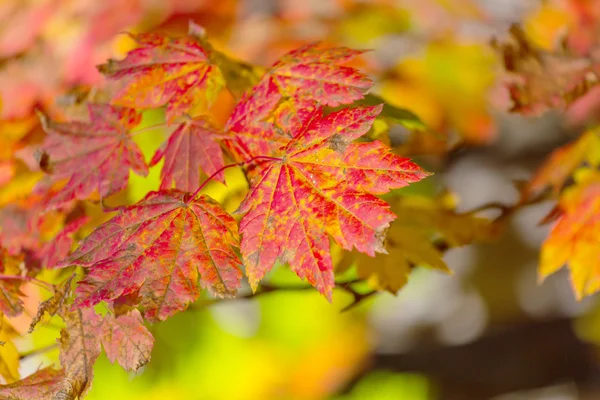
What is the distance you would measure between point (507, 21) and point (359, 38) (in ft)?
1.93

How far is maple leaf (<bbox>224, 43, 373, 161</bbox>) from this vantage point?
0.62m

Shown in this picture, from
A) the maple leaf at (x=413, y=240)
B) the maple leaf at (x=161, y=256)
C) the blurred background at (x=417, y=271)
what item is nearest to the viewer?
the maple leaf at (x=161, y=256)

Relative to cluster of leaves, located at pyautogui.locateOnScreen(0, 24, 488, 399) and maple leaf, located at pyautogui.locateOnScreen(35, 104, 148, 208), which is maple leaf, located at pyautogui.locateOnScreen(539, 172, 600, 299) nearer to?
cluster of leaves, located at pyautogui.locateOnScreen(0, 24, 488, 399)

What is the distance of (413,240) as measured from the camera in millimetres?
824

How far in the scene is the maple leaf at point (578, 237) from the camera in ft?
2.79

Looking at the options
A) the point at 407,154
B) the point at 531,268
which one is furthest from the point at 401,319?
the point at 407,154

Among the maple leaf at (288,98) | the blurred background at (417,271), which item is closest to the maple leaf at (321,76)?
the maple leaf at (288,98)

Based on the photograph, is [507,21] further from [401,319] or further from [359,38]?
[401,319]

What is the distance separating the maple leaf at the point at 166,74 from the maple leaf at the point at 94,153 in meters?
0.04

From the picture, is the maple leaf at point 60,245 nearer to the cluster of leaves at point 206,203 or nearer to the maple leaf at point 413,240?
the cluster of leaves at point 206,203

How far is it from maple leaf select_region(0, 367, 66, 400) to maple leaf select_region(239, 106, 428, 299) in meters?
0.22

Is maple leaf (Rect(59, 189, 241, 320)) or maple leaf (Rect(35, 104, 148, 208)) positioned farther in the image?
maple leaf (Rect(35, 104, 148, 208))

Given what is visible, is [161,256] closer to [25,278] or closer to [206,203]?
[206,203]

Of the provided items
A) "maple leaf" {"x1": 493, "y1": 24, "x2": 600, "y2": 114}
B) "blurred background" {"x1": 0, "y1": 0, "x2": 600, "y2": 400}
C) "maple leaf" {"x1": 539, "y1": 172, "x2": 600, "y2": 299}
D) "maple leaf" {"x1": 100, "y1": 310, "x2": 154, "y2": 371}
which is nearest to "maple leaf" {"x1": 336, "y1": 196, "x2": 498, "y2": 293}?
"maple leaf" {"x1": 539, "y1": 172, "x2": 600, "y2": 299}
